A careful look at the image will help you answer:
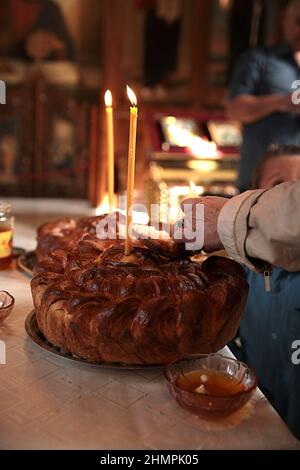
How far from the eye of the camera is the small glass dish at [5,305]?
1.31 meters

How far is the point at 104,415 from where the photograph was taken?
0.99 m

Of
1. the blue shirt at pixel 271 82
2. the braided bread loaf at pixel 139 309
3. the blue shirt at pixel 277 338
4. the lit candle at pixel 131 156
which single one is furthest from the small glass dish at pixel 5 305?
the blue shirt at pixel 271 82

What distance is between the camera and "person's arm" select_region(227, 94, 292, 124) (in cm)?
329

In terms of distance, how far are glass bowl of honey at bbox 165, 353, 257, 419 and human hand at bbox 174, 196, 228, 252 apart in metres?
0.27

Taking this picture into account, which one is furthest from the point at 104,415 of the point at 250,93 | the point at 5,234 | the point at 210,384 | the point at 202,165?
the point at 202,165

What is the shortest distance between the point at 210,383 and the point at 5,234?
98 centimetres

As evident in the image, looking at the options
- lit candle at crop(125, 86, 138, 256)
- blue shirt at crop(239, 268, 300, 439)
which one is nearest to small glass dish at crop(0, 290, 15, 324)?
lit candle at crop(125, 86, 138, 256)

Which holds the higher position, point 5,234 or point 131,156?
point 131,156

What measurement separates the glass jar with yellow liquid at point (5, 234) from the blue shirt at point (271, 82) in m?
1.94

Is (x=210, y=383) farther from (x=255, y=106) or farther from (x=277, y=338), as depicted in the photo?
(x=255, y=106)

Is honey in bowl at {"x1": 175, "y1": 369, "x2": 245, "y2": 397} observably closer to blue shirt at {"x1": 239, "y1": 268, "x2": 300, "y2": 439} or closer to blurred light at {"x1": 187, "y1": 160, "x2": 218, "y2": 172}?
blue shirt at {"x1": 239, "y1": 268, "x2": 300, "y2": 439}

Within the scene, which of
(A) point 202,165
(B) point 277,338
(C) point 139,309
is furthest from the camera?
(A) point 202,165

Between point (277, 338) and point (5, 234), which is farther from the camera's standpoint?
point (5, 234)

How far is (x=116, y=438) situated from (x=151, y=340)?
0.22 m
